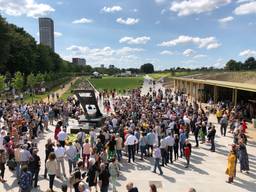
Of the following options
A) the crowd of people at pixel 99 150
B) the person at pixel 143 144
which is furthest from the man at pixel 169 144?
the person at pixel 143 144

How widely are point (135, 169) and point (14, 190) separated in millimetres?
5023

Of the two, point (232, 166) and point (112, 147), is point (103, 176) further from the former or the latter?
point (232, 166)

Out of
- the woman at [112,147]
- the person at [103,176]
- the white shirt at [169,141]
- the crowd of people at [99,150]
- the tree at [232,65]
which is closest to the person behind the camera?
the person at [103,176]

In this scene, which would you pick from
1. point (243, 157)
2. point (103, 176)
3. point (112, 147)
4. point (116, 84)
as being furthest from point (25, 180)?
point (116, 84)

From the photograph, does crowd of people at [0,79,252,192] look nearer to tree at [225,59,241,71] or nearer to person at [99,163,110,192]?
person at [99,163,110,192]

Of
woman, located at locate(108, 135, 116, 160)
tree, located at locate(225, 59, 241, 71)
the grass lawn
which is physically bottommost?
the grass lawn

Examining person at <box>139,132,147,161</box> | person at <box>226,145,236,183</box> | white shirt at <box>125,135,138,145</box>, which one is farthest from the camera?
person at <box>139,132,147,161</box>

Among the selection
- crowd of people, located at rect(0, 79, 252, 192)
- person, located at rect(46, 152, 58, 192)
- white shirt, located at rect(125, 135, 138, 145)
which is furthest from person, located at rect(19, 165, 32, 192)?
white shirt, located at rect(125, 135, 138, 145)

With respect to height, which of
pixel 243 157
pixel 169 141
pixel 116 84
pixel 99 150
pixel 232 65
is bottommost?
pixel 116 84

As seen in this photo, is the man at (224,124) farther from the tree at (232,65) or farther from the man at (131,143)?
the tree at (232,65)

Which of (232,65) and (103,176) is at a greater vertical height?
(232,65)

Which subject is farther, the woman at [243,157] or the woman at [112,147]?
the woman at [112,147]

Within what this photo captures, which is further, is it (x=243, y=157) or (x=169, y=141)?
(x=169, y=141)

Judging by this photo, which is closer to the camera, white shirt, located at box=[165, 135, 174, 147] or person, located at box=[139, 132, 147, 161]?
white shirt, located at box=[165, 135, 174, 147]
